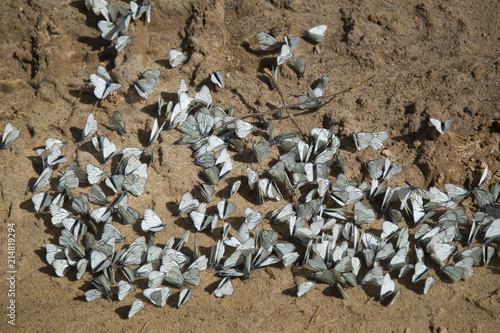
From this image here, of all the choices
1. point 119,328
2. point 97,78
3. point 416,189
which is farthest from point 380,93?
point 119,328

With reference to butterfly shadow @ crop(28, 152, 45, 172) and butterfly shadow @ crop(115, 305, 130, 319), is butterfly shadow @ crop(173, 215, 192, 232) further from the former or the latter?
butterfly shadow @ crop(28, 152, 45, 172)

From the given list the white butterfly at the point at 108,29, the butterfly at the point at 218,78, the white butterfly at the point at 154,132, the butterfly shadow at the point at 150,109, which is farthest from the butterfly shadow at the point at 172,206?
the white butterfly at the point at 108,29

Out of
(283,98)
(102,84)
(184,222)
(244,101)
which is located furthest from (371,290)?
(102,84)

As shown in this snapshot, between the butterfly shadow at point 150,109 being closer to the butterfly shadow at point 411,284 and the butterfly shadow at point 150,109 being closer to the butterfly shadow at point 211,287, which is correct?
the butterfly shadow at point 211,287

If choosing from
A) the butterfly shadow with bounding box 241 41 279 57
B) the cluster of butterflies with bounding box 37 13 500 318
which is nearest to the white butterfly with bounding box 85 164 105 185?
the cluster of butterflies with bounding box 37 13 500 318

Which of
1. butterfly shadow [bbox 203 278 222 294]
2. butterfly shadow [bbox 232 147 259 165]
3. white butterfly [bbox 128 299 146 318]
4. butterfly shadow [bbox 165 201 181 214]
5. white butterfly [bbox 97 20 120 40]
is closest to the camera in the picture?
white butterfly [bbox 128 299 146 318]

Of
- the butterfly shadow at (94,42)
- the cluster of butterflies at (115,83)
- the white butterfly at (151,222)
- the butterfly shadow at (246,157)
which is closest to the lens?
the white butterfly at (151,222)
